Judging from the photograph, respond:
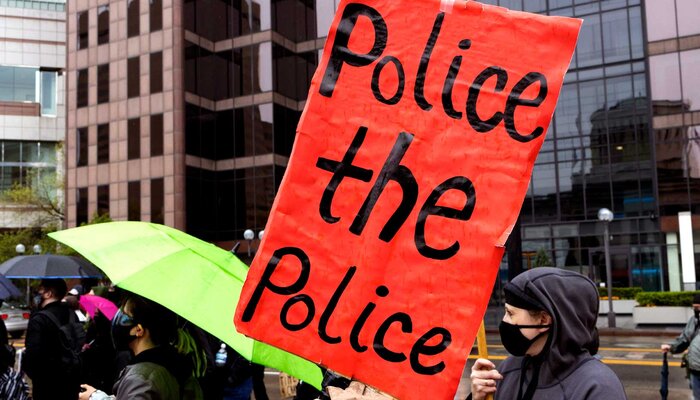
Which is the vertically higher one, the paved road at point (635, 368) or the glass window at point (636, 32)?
the glass window at point (636, 32)

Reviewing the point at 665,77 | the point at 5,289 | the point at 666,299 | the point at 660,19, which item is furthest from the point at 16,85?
the point at 5,289

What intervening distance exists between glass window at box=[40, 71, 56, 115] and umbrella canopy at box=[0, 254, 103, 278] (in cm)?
5615

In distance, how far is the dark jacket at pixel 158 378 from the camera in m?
3.06

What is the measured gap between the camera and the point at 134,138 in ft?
135

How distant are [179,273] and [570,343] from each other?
7.27 feet

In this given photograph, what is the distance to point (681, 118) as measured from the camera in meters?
32.4

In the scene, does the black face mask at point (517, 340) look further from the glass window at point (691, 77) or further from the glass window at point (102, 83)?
the glass window at point (102, 83)

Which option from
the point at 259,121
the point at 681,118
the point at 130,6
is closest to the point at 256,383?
the point at 681,118

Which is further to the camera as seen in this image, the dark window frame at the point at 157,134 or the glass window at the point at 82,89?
the glass window at the point at 82,89

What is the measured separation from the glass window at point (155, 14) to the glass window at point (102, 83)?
4.35 m

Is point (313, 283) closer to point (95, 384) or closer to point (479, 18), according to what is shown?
point (479, 18)

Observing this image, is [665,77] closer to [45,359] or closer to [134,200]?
[134,200]

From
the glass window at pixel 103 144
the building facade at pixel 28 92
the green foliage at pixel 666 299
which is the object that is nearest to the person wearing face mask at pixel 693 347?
the green foliage at pixel 666 299

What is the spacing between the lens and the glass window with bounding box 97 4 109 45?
42.8 meters
